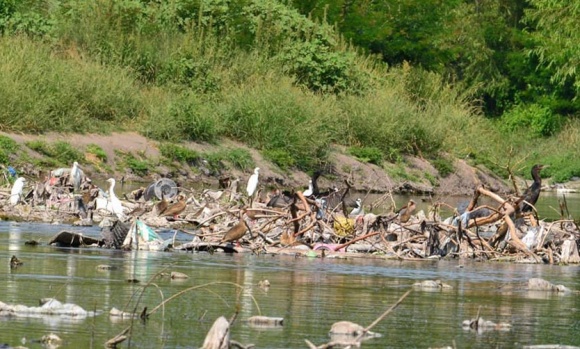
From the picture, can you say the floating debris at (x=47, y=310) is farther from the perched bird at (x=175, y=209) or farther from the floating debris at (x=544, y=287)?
the perched bird at (x=175, y=209)

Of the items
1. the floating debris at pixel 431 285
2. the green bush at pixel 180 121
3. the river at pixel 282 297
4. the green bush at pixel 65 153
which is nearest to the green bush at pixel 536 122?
the green bush at pixel 180 121

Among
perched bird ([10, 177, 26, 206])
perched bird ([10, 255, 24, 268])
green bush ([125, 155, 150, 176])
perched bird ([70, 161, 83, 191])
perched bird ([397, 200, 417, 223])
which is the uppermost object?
green bush ([125, 155, 150, 176])

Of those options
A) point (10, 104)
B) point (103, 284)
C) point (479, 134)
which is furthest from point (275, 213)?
point (479, 134)

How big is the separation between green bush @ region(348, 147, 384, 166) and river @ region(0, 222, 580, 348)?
2144 centimetres

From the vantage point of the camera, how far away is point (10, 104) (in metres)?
34.3

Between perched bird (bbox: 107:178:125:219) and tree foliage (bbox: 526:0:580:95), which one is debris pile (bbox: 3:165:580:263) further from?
tree foliage (bbox: 526:0:580:95)

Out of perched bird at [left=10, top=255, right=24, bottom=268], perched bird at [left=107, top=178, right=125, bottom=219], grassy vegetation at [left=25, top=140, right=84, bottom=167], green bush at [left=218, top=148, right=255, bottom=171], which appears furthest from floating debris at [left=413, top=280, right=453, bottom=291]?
green bush at [left=218, top=148, right=255, bottom=171]

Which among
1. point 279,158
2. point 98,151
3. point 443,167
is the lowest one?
point 98,151

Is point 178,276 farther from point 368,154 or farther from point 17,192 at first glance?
point 368,154

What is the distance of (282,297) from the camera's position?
1391 centimetres

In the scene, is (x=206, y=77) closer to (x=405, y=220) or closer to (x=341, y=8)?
(x=341, y=8)

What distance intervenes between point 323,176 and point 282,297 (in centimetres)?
2485

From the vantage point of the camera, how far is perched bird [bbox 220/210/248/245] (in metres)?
18.7

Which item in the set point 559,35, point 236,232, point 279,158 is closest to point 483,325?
point 236,232
